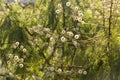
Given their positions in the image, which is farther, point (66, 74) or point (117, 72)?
point (66, 74)

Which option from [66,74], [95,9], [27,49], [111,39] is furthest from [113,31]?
[27,49]

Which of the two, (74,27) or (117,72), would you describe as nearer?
(117,72)

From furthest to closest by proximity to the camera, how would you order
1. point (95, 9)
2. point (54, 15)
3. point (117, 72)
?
point (54, 15) < point (95, 9) < point (117, 72)

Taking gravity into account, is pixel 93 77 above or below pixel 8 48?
below

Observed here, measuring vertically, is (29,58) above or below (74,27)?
below

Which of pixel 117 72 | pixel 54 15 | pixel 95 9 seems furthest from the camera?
pixel 54 15

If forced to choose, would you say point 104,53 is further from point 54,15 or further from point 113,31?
point 54,15

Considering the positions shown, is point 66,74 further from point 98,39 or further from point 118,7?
point 118,7

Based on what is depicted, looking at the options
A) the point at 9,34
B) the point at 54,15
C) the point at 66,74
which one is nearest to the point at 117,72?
the point at 66,74

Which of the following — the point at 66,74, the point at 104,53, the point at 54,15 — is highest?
the point at 54,15
